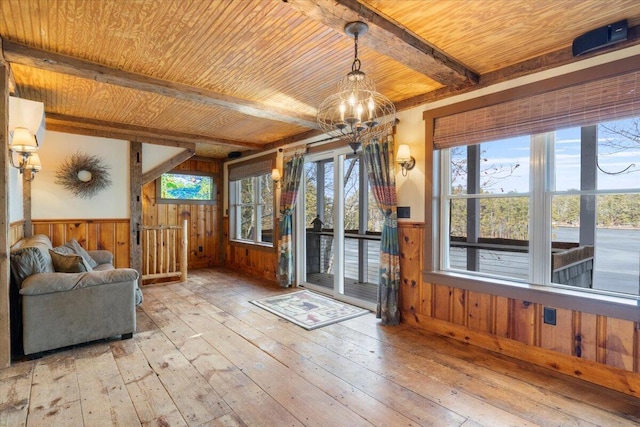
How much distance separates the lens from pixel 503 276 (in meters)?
3.04

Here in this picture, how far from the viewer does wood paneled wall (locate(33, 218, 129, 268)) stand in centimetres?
477

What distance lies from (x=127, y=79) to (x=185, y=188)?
412 centimetres

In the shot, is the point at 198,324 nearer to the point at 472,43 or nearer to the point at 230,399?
the point at 230,399

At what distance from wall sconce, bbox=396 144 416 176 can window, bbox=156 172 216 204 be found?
4929 millimetres

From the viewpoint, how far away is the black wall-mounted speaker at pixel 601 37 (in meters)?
2.13

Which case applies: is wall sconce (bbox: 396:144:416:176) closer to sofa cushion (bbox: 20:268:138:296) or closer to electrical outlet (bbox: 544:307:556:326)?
electrical outlet (bbox: 544:307:556:326)

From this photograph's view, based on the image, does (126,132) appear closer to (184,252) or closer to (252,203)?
(184,252)

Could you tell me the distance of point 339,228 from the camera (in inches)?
180

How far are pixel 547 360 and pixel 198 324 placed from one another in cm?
335

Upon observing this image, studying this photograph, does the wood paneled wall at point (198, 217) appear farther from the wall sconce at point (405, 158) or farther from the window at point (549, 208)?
the window at point (549, 208)

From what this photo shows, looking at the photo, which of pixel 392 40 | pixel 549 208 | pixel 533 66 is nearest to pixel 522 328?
pixel 549 208

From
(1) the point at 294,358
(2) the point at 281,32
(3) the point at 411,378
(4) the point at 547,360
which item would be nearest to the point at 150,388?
(1) the point at 294,358

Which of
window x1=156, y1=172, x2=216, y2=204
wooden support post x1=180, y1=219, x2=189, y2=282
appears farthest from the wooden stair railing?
window x1=156, y1=172, x2=216, y2=204

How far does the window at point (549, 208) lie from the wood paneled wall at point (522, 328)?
27 centimetres
